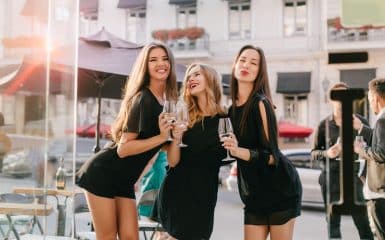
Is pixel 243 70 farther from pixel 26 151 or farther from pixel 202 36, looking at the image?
pixel 202 36

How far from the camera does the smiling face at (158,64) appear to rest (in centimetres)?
192

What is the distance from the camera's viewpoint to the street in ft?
Result: 4.20

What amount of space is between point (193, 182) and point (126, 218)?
0.33 metres

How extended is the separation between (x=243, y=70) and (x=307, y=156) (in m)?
4.10

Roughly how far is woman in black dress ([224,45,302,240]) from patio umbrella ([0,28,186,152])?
78 centimetres

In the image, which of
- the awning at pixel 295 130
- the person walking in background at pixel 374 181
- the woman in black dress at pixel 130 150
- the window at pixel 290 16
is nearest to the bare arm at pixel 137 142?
the woman in black dress at pixel 130 150

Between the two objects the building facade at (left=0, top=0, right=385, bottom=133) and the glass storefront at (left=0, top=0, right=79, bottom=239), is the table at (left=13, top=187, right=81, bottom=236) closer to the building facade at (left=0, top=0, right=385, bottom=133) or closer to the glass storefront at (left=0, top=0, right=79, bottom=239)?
the glass storefront at (left=0, top=0, right=79, bottom=239)

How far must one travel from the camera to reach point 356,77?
994mm

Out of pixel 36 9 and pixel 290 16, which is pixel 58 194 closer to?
pixel 36 9

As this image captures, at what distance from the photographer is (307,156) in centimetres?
575

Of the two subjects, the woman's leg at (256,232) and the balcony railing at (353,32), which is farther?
the woman's leg at (256,232)

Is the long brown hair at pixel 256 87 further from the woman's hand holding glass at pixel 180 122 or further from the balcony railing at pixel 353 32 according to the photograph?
the balcony railing at pixel 353 32

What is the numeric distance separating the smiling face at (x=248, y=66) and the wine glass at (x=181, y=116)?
0.24 metres

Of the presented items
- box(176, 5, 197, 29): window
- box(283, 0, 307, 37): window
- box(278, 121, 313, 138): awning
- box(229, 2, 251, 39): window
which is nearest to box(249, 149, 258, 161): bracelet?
box(278, 121, 313, 138): awning
